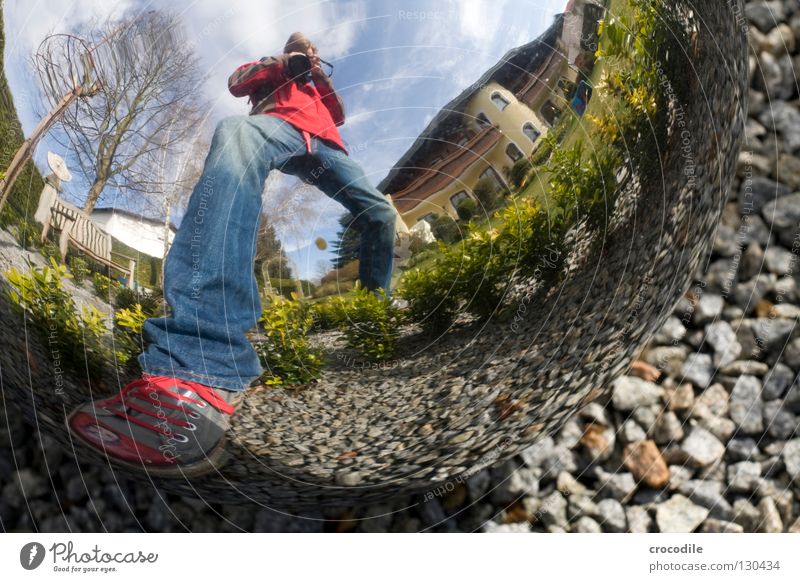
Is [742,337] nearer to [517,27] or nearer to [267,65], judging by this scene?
[517,27]

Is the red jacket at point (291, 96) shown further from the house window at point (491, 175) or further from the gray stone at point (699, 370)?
the gray stone at point (699, 370)

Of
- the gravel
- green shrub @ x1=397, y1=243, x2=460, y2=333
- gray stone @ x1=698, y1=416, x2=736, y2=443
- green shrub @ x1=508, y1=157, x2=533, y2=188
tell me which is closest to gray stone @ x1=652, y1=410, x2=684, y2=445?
the gravel

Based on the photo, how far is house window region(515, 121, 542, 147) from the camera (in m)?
1.92

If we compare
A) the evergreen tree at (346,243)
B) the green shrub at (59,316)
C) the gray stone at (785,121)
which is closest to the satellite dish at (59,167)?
the green shrub at (59,316)

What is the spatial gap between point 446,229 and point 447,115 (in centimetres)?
31

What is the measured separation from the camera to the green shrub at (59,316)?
2.07m

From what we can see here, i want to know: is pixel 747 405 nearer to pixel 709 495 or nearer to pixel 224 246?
pixel 709 495

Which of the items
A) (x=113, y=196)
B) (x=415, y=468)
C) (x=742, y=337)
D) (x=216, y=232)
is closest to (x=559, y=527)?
(x=415, y=468)

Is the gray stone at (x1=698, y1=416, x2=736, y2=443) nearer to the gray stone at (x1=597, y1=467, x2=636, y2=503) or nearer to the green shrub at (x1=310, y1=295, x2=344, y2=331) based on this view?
the gray stone at (x1=597, y1=467, x2=636, y2=503)

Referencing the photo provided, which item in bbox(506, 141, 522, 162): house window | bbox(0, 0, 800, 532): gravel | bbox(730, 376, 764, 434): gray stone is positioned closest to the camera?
bbox(506, 141, 522, 162): house window

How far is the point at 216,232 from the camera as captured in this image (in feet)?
6.06

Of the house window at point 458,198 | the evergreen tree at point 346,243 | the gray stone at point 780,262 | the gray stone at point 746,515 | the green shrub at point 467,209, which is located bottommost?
the gray stone at point 746,515

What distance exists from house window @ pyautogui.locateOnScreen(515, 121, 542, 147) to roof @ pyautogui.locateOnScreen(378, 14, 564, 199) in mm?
103

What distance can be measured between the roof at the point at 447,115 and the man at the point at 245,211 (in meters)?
0.08
